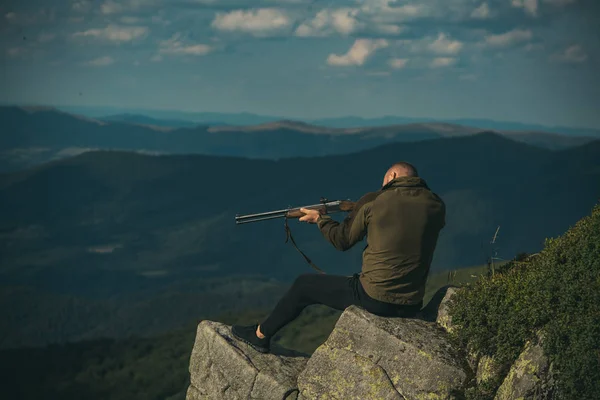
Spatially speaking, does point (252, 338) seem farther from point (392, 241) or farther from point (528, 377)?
point (528, 377)

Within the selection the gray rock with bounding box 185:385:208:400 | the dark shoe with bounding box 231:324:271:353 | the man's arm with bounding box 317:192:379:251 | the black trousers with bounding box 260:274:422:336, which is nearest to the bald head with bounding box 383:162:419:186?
the man's arm with bounding box 317:192:379:251

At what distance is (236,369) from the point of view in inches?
627

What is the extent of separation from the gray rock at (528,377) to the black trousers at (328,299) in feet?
8.17

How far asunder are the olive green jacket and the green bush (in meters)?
1.06

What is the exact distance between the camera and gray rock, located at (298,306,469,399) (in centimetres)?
1366

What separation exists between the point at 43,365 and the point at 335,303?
17380 cm

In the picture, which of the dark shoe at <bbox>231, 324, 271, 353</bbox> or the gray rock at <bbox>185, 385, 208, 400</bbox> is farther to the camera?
the gray rock at <bbox>185, 385, 208, 400</bbox>

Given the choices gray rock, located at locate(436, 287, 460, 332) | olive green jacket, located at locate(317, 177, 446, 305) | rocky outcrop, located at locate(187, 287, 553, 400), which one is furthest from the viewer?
gray rock, located at locate(436, 287, 460, 332)

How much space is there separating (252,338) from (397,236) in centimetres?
409

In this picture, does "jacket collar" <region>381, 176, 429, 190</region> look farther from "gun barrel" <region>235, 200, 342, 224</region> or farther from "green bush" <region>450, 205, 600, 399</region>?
"green bush" <region>450, 205, 600, 399</region>

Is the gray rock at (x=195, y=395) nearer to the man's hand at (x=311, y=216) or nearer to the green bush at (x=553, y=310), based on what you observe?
the man's hand at (x=311, y=216)

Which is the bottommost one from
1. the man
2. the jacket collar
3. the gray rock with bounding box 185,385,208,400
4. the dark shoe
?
the gray rock with bounding box 185,385,208,400

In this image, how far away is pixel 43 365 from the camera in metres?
176

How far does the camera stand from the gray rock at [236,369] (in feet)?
50.5
